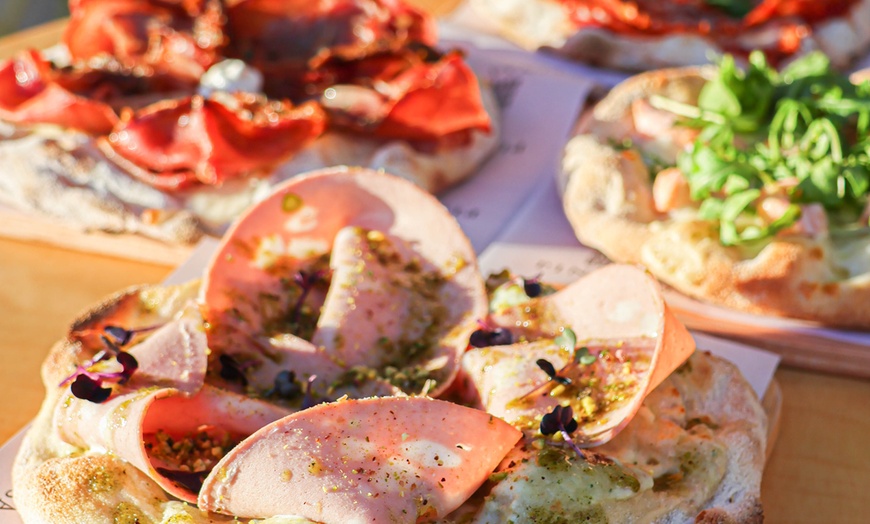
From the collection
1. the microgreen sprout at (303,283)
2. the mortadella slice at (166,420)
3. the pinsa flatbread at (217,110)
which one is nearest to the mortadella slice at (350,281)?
the microgreen sprout at (303,283)

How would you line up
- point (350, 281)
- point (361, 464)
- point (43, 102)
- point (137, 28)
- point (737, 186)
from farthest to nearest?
point (137, 28) < point (43, 102) < point (737, 186) < point (350, 281) < point (361, 464)

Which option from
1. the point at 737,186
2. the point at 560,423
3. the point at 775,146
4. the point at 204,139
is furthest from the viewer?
the point at 204,139

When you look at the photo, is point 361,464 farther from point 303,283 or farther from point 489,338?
point 303,283

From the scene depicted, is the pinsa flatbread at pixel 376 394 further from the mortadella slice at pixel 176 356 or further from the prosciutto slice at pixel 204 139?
the prosciutto slice at pixel 204 139

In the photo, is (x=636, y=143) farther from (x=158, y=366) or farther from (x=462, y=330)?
(x=158, y=366)

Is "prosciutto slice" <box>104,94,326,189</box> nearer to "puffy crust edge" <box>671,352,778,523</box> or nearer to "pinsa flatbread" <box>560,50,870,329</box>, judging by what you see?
"pinsa flatbread" <box>560,50,870,329</box>

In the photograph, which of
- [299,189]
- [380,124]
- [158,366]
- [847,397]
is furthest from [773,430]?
[380,124]

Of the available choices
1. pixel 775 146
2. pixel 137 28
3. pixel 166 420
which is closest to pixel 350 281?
pixel 166 420
